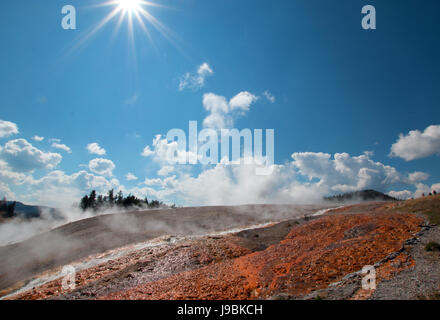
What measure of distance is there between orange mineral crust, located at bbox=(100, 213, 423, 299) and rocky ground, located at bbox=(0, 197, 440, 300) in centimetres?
4

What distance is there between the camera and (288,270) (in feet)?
40.6

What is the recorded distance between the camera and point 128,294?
11672 millimetres

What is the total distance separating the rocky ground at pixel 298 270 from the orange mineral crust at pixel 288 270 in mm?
45

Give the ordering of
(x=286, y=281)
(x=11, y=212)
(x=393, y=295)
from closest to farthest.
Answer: (x=393, y=295)
(x=286, y=281)
(x=11, y=212)

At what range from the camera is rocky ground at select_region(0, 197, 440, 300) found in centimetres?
945

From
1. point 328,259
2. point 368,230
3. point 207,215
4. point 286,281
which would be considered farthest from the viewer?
point 207,215

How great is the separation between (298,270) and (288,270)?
2.10 ft

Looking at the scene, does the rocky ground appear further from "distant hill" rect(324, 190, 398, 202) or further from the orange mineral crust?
"distant hill" rect(324, 190, 398, 202)

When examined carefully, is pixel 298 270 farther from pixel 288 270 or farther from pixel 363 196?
pixel 363 196

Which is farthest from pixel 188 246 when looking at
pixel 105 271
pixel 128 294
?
pixel 128 294

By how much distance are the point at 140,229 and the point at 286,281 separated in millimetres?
31886

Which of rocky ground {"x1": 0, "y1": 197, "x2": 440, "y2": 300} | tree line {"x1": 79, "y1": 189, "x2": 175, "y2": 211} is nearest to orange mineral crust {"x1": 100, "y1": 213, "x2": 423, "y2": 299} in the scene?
rocky ground {"x1": 0, "y1": 197, "x2": 440, "y2": 300}

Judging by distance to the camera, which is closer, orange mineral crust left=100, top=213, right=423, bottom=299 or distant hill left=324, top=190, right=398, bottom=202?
orange mineral crust left=100, top=213, right=423, bottom=299
